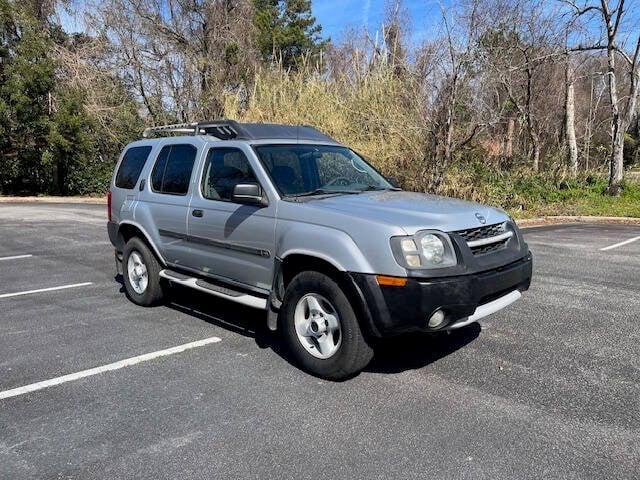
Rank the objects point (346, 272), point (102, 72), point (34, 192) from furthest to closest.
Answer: point (34, 192)
point (102, 72)
point (346, 272)

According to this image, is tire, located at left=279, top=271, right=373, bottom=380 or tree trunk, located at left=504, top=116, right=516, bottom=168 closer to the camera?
tire, located at left=279, top=271, right=373, bottom=380

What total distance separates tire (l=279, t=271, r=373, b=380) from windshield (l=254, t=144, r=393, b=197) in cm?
92

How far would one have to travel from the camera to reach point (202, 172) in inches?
209

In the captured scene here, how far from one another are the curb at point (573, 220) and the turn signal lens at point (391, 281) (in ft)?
36.7

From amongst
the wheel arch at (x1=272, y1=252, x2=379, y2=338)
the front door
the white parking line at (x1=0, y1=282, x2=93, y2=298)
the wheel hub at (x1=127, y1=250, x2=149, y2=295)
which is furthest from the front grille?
the white parking line at (x1=0, y1=282, x2=93, y2=298)

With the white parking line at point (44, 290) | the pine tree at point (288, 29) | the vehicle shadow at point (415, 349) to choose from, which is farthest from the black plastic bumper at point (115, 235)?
the pine tree at point (288, 29)

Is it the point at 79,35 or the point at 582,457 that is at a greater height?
the point at 79,35

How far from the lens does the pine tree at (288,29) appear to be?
34.2m

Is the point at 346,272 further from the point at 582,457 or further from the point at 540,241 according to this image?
the point at 540,241

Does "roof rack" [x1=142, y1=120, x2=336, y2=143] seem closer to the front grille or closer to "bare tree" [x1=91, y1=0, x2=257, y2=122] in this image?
the front grille

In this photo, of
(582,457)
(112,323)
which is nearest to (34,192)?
(112,323)

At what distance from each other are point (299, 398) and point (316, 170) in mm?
2173

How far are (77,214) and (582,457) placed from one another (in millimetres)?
16228

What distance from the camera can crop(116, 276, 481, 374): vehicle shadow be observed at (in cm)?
449
